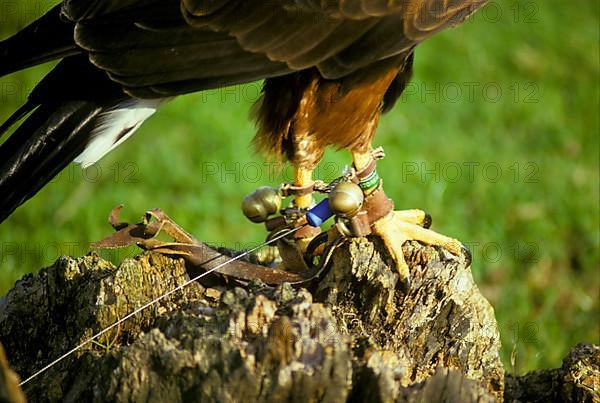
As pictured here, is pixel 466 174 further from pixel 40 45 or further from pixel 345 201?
pixel 40 45

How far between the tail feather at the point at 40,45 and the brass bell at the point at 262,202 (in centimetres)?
90

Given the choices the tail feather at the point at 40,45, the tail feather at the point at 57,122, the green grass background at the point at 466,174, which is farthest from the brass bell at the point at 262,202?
the tail feather at the point at 40,45

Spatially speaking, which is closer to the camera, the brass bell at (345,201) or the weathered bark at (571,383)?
the weathered bark at (571,383)

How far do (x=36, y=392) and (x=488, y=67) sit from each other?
5.49m

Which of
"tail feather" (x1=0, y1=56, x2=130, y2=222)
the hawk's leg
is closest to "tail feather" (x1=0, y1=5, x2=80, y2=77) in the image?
"tail feather" (x1=0, y1=56, x2=130, y2=222)

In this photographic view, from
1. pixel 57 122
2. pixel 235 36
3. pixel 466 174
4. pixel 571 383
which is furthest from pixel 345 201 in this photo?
pixel 466 174

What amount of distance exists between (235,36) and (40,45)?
750 millimetres

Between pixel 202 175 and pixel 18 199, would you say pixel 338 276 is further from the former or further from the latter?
pixel 202 175

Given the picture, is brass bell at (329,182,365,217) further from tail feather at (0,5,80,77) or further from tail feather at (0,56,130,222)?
tail feather at (0,5,80,77)

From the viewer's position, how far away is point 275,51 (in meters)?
3.37

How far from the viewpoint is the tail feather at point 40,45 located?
10.9 feet

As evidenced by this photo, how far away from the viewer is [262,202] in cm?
354

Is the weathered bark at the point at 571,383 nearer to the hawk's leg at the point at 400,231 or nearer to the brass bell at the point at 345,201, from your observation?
the hawk's leg at the point at 400,231

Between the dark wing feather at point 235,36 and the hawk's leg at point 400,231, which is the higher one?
the dark wing feather at point 235,36
